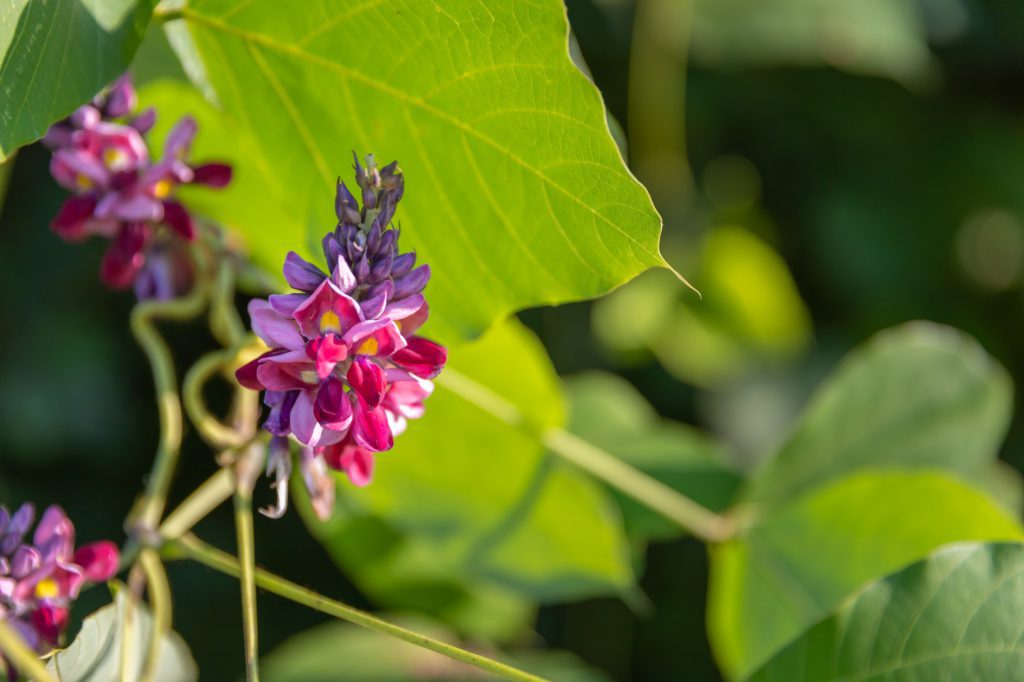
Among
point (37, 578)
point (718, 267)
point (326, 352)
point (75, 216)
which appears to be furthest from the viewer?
point (718, 267)

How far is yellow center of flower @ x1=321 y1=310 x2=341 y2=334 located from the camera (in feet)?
Answer: 2.10

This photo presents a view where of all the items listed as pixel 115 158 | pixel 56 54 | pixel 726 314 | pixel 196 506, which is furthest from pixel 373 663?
pixel 726 314

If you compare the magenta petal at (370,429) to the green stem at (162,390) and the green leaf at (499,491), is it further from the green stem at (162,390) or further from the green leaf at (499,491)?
the green leaf at (499,491)

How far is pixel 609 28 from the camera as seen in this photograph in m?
1.89

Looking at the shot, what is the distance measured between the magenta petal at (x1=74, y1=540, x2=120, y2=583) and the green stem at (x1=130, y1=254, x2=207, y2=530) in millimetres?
56

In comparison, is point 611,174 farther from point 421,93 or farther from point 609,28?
point 609,28

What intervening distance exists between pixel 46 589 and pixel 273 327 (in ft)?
0.88

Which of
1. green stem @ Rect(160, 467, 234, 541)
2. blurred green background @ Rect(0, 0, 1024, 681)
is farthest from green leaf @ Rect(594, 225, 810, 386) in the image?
green stem @ Rect(160, 467, 234, 541)

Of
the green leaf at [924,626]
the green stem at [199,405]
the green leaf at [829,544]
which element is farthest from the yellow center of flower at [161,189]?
the green leaf at [829,544]

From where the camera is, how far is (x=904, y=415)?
1.31m

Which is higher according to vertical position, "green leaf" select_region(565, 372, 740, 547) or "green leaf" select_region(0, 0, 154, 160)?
"green leaf" select_region(0, 0, 154, 160)

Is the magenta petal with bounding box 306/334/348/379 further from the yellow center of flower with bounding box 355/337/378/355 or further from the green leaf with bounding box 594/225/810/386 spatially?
the green leaf with bounding box 594/225/810/386

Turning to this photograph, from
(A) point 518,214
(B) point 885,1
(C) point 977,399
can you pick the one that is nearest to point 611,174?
(A) point 518,214

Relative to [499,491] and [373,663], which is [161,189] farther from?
[373,663]
